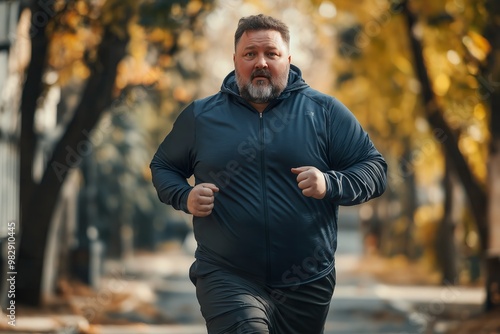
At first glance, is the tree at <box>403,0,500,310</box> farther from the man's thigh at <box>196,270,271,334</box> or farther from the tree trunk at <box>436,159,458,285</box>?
the man's thigh at <box>196,270,271,334</box>

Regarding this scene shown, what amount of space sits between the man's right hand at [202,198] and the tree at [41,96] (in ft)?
35.1

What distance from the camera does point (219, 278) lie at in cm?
578

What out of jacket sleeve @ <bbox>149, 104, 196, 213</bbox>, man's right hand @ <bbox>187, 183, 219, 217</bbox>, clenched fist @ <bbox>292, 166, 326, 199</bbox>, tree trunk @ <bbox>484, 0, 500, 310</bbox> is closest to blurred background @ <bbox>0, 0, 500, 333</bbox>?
tree trunk @ <bbox>484, 0, 500, 310</bbox>

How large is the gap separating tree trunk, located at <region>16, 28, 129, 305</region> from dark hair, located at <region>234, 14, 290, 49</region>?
11038 millimetres

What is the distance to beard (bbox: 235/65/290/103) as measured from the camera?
19.1 ft

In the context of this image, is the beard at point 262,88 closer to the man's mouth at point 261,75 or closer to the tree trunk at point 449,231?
the man's mouth at point 261,75

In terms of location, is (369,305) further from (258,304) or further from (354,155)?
(258,304)

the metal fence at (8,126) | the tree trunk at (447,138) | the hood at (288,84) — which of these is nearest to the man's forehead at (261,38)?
the hood at (288,84)

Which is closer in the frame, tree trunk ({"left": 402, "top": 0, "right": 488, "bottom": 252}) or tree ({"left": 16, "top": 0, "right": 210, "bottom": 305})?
tree ({"left": 16, "top": 0, "right": 210, "bottom": 305})

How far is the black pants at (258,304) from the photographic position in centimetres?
562

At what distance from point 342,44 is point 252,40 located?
79.9 ft

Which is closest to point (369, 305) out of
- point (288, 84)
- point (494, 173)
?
point (494, 173)

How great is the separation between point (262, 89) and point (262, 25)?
0.30m

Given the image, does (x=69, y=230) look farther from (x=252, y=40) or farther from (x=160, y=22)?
(x=252, y=40)
